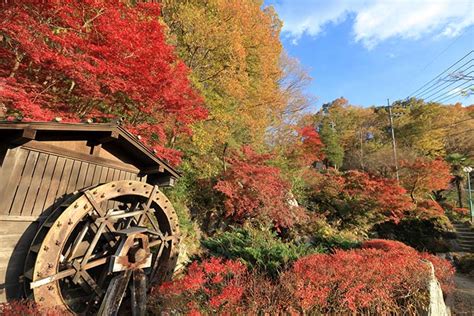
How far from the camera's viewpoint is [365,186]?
12.8 metres

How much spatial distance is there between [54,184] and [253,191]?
6.70 meters

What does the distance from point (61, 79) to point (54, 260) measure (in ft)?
15.6

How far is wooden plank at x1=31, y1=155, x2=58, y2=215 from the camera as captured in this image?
13.6ft

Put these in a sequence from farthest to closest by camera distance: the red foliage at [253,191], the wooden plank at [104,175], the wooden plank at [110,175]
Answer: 1. the red foliage at [253,191]
2. the wooden plank at [110,175]
3. the wooden plank at [104,175]

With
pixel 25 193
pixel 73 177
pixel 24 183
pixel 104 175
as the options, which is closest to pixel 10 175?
pixel 24 183

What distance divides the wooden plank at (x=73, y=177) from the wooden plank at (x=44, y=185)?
31cm

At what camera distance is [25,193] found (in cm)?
400

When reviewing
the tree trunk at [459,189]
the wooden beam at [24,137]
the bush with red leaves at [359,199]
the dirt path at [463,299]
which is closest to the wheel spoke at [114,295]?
the wooden beam at [24,137]

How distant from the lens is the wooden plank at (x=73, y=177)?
15.1 feet

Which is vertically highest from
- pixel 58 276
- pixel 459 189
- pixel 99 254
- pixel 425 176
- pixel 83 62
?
pixel 459 189

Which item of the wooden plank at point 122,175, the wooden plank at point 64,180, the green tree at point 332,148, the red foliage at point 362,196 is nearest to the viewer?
the wooden plank at point 64,180

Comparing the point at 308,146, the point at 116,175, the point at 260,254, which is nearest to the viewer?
the point at 116,175

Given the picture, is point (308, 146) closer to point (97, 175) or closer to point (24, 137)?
point (97, 175)

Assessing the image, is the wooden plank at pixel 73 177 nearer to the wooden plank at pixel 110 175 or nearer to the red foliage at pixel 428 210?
the wooden plank at pixel 110 175
